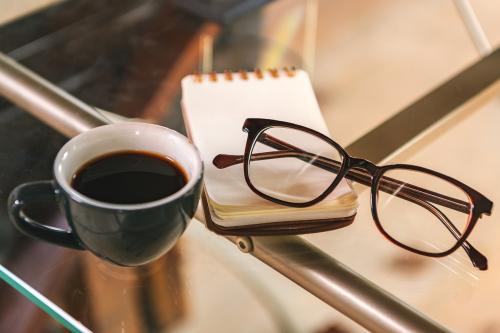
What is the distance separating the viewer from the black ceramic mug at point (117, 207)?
0.40m

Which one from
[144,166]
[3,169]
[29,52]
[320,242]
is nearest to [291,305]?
[320,242]

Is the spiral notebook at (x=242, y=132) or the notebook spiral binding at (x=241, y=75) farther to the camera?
the notebook spiral binding at (x=241, y=75)

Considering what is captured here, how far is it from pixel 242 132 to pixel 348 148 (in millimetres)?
105

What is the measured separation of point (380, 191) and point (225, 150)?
0.12 meters

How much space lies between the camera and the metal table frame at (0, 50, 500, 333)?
48 cm

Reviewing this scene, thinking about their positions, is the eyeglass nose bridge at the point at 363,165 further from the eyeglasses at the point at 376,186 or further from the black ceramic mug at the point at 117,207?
the black ceramic mug at the point at 117,207

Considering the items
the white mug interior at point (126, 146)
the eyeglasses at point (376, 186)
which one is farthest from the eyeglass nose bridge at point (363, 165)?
the white mug interior at point (126, 146)

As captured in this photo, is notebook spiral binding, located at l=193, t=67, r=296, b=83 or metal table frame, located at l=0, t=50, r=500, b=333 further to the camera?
notebook spiral binding, located at l=193, t=67, r=296, b=83

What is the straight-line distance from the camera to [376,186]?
0.50m

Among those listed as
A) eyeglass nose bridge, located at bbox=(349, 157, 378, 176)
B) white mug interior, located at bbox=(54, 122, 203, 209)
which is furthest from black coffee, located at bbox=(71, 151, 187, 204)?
eyeglass nose bridge, located at bbox=(349, 157, 378, 176)

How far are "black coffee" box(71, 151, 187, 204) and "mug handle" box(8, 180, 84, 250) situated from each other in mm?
28

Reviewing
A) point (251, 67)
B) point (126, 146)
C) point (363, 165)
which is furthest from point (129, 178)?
point (251, 67)

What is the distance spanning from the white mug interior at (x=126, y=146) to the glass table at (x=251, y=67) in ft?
0.17

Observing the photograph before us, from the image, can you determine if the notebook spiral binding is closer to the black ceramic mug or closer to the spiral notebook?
the spiral notebook
